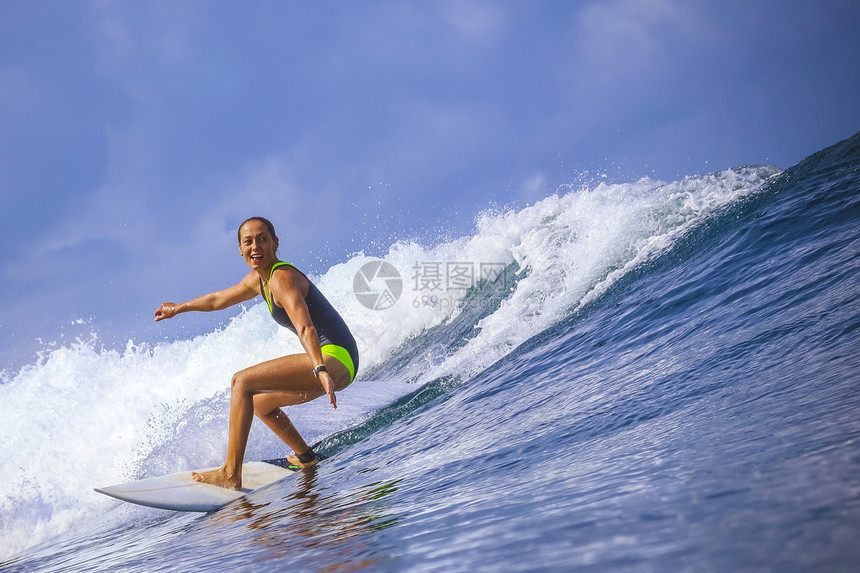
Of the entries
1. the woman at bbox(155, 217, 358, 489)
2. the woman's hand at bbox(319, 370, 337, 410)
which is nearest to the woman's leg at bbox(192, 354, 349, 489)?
the woman at bbox(155, 217, 358, 489)

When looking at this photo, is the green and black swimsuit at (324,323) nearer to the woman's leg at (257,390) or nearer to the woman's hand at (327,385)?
the woman's leg at (257,390)

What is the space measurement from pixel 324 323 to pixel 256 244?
678 millimetres

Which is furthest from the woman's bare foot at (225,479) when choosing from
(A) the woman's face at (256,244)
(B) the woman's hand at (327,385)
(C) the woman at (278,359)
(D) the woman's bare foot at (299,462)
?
(A) the woman's face at (256,244)

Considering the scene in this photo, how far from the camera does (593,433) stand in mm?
2639

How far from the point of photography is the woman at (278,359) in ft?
12.0

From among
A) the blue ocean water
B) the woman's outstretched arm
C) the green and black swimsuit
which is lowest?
the blue ocean water

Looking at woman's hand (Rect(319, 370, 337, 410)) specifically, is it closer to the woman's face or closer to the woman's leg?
the woman's leg

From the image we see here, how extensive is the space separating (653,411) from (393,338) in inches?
374

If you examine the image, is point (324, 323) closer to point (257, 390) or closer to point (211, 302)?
point (257, 390)

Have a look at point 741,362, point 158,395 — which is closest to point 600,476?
point 741,362

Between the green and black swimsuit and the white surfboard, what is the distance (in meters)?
1.02

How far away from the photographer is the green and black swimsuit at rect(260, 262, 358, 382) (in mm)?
3877

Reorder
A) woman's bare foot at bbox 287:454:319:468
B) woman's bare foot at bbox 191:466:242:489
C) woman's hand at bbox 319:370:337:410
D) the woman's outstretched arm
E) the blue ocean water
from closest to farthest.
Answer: the blue ocean water → woman's hand at bbox 319:370:337:410 → woman's bare foot at bbox 191:466:242:489 → the woman's outstretched arm → woman's bare foot at bbox 287:454:319:468

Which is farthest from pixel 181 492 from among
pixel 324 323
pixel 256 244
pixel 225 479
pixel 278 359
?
pixel 256 244
